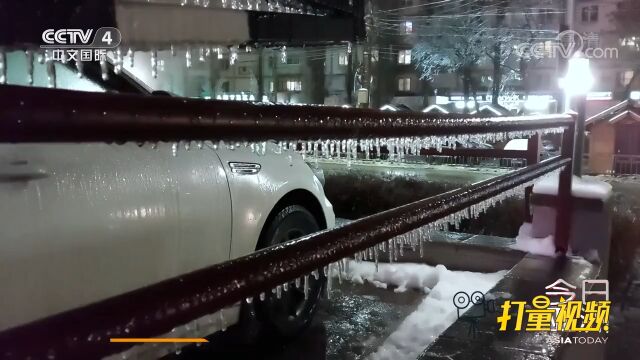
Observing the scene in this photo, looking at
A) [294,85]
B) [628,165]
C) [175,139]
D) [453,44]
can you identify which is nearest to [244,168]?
[175,139]

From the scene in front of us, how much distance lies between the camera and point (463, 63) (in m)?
33.9

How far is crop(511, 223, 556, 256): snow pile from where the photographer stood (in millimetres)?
4593

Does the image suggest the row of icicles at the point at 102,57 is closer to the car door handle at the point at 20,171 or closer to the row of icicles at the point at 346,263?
the car door handle at the point at 20,171

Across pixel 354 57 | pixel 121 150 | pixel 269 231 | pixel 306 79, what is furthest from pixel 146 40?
pixel 306 79

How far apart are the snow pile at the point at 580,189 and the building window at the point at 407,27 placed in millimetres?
32579

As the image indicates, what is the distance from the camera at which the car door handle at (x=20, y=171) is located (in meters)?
2.01

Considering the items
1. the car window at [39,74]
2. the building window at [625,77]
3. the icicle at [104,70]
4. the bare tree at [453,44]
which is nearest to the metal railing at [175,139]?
the car window at [39,74]

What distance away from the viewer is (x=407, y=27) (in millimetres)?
36375

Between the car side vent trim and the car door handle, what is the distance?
1.26 metres

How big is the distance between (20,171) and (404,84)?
44.2 metres

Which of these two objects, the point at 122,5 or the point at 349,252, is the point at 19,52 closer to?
the point at 122,5

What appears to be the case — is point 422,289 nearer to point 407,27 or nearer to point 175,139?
point 175,139

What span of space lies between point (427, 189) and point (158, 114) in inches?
415

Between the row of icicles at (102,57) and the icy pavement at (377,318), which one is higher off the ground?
the row of icicles at (102,57)
